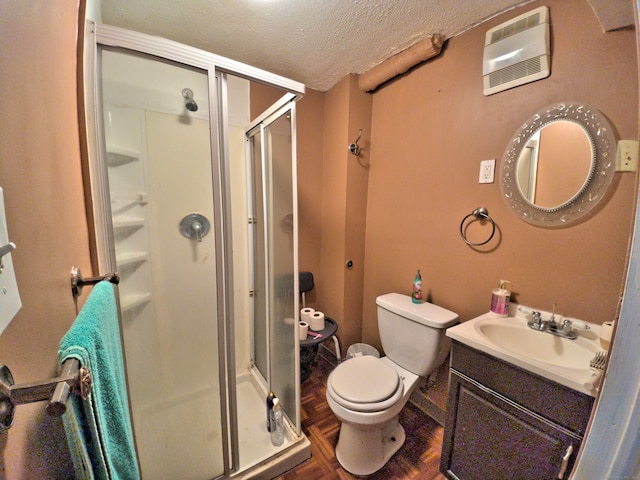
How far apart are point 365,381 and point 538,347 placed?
31.9 inches

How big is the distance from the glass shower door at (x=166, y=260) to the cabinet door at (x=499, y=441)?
1.10 m

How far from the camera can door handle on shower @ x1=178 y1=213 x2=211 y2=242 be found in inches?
50.2

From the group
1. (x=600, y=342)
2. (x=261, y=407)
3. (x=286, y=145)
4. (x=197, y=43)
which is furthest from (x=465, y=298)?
(x=197, y=43)

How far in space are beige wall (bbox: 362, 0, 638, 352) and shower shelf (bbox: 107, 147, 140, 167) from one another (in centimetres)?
152

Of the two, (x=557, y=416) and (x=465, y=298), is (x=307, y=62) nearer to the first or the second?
(x=465, y=298)

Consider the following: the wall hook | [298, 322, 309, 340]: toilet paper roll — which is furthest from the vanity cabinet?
the wall hook

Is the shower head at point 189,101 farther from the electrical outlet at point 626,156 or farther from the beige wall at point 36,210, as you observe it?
the electrical outlet at point 626,156

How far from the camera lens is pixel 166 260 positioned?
1308 mm

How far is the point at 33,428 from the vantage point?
1.07 ft

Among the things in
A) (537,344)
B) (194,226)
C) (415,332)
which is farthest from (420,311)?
(194,226)

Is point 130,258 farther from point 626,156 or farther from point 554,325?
point 626,156

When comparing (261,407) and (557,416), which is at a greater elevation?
(557,416)

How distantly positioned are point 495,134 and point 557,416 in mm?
1235

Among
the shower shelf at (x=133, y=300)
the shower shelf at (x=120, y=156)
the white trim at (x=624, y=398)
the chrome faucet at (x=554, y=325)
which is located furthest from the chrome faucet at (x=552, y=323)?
the shower shelf at (x=120, y=156)
